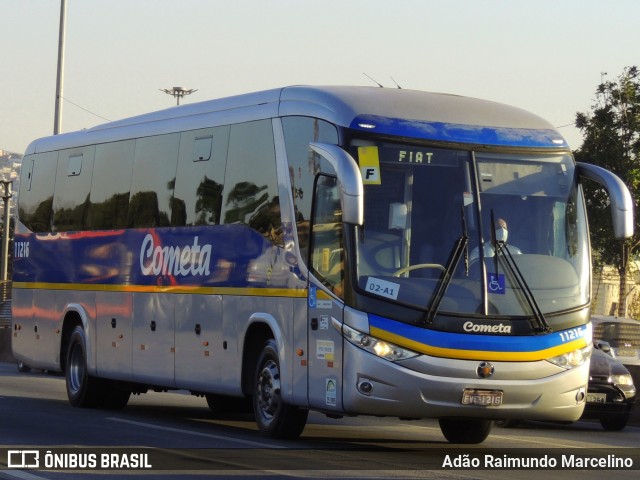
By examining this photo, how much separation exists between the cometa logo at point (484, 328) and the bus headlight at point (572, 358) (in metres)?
0.56

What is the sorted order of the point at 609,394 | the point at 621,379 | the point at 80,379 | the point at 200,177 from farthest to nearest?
the point at 80,379
the point at 621,379
the point at 609,394
the point at 200,177

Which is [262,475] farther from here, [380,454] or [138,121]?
[138,121]

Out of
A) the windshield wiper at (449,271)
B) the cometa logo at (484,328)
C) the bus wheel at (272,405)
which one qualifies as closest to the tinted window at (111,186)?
the bus wheel at (272,405)

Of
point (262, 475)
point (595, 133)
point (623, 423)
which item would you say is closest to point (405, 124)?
point (262, 475)

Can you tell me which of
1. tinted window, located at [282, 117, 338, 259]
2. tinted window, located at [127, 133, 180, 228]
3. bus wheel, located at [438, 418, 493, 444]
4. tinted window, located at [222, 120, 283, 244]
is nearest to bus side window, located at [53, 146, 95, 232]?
tinted window, located at [127, 133, 180, 228]

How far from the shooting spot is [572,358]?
47.7ft

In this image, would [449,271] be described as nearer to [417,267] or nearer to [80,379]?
[417,267]

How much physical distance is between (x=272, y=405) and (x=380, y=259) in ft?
8.17

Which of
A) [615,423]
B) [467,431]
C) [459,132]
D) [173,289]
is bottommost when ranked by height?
[615,423]

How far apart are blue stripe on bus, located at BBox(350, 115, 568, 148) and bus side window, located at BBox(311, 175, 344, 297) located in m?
Result: 0.67

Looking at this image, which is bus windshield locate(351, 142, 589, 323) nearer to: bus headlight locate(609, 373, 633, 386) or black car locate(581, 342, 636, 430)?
black car locate(581, 342, 636, 430)

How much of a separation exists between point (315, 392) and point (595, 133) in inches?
1261

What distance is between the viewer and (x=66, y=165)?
73.8 feet

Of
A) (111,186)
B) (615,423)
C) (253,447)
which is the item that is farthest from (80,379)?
(615,423)
